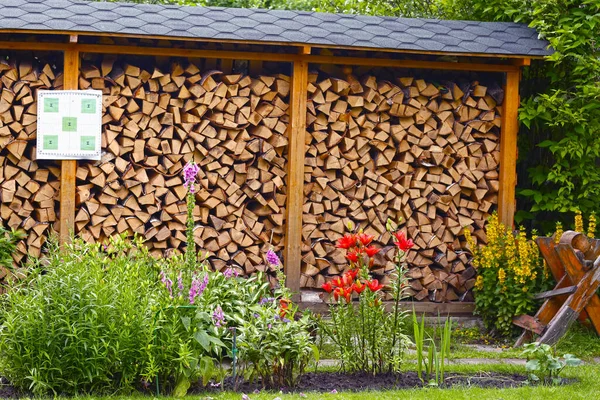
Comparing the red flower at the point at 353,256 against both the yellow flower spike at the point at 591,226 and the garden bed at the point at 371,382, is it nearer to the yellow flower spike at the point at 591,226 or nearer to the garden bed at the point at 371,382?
the garden bed at the point at 371,382

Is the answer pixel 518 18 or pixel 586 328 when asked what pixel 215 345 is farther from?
pixel 518 18

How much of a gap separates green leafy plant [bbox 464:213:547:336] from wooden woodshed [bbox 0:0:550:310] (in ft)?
1.01

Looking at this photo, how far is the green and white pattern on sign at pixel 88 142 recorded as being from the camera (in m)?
6.61

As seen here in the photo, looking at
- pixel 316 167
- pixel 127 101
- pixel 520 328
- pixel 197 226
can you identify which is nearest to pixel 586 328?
pixel 520 328

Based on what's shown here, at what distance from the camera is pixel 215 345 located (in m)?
4.76

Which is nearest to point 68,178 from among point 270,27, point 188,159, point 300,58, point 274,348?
point 188,159

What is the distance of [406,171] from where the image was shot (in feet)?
23.5

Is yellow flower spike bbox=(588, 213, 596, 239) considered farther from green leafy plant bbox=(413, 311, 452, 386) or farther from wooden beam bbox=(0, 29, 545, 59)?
green leafy plant bbox=(413, 311, 452, 386)

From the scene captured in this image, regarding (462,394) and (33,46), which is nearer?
(462,394)

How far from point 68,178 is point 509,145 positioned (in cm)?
369

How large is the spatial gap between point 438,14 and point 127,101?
4.36m

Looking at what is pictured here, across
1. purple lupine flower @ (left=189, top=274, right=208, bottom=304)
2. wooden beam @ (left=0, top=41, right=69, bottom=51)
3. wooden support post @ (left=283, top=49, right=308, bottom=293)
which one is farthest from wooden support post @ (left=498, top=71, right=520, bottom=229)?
wooden beam @ (left=0, top=41, right=69, bottom=51)

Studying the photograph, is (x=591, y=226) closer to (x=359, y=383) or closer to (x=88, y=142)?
(x=359, y=383)

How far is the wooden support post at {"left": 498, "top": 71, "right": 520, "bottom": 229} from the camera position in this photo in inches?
284
